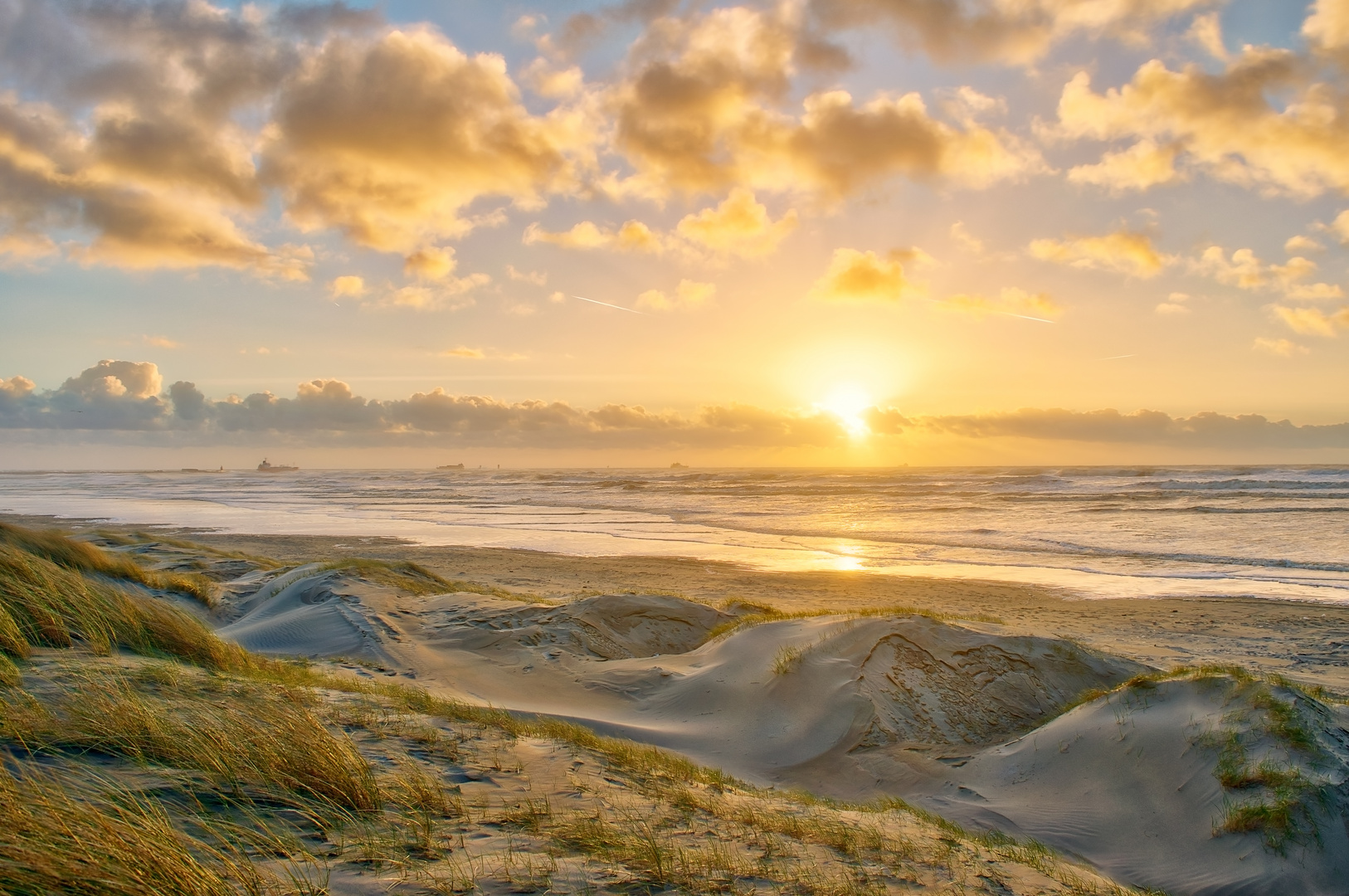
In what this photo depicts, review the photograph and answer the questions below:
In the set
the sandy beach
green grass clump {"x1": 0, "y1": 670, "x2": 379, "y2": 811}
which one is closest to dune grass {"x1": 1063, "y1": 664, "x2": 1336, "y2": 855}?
the sandy beach

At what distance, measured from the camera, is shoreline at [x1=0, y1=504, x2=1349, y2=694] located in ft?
34.5

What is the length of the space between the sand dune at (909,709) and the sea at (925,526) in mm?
9715

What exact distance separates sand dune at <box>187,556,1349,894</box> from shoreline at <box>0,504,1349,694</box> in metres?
1.43

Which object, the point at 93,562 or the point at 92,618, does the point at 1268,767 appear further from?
the point at 93,562

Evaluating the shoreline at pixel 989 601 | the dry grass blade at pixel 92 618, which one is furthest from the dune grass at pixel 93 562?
the shoreline at pixel 989 601

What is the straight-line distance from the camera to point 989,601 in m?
14.9

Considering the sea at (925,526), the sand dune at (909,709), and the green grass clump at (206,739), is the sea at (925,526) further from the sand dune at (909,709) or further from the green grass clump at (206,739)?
the green grass clump at (206,739)

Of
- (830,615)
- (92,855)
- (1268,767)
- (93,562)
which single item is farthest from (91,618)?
(1268,767)

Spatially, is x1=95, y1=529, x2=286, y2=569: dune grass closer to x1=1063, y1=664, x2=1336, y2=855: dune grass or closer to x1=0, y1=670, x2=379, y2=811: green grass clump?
x1=0, y1=670, x2=379, y2=811: green grass clump

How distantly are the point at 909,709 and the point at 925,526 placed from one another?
23.5m

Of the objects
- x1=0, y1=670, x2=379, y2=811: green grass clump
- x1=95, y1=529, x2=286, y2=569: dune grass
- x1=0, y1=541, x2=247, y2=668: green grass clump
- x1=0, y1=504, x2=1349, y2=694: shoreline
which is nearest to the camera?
x1=0, y1=670, x2=379, y2=811: green grass clump

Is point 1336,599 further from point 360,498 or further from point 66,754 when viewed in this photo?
point 360,498

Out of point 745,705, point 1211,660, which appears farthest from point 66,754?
point 1211,660

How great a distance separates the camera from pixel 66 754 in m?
3.43
